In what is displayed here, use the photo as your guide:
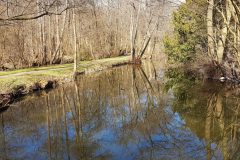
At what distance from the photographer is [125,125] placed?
32.9ft

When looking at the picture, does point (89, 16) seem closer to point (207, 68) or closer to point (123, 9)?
point (123, 9)

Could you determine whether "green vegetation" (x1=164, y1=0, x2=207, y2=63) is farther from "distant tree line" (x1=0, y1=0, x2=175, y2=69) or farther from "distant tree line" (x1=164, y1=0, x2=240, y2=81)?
"distant tree line" (x1=0, y1=0, x2=175, y2=69)

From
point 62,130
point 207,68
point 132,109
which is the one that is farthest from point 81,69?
point 62,130

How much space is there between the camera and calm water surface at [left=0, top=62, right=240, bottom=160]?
760cm

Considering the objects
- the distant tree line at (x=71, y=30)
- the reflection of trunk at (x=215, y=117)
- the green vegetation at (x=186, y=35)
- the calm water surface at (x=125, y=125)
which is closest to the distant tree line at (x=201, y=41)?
the green vegetation at (x=186, y=35)

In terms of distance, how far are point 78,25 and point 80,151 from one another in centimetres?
3135

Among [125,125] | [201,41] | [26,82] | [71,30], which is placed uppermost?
[71,30]

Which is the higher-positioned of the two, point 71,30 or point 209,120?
point 71,30

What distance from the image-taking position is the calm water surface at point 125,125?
760cm

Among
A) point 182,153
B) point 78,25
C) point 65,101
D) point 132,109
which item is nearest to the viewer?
point 182,153

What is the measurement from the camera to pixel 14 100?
14.3m

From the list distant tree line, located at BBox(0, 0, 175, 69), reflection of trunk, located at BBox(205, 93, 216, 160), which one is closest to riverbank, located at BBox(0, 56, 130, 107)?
distant tree line, located at BBox(0, 0, 175, 69)

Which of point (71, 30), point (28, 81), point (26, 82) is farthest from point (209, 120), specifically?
point (71, 30)

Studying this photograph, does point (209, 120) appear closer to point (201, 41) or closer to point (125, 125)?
point (125, 125)
